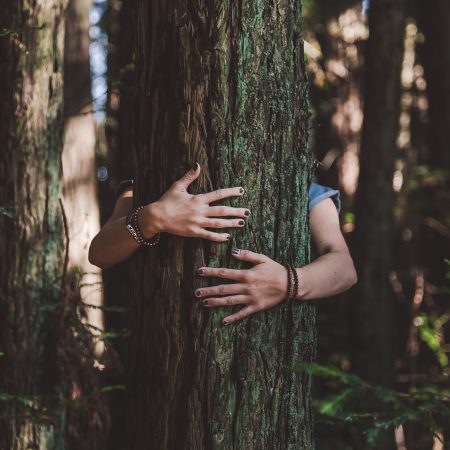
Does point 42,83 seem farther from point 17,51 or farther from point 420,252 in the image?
point 420,252

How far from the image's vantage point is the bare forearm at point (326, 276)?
103 inches

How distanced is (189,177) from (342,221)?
7.21 m

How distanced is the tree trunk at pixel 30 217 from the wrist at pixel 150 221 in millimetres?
2149

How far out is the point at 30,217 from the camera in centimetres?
452

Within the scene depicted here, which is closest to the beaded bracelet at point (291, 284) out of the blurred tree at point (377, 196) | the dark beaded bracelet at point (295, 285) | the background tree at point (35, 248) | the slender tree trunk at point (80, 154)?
the dark beaded bracelet at point (295, 285)

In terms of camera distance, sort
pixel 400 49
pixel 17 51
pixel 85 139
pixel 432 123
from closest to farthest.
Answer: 1. pixel 17 51
2. pixel 85 139
3. pixel 400 49
4. pixel 432 123

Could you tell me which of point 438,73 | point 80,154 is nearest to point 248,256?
point 80,154

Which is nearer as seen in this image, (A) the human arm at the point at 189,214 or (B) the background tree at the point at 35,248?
(A) the human arm at the point at 189,214

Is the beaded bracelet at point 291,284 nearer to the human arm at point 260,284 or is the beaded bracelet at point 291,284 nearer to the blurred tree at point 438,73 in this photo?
the human arm at point 260,284

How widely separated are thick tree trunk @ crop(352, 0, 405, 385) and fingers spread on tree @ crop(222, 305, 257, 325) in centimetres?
489

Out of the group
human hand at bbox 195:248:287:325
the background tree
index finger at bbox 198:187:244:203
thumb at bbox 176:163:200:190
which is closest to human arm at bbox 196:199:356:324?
human hand at bbox 195:248:287:325

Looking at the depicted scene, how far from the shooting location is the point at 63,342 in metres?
4.51

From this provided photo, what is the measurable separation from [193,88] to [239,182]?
40 cm

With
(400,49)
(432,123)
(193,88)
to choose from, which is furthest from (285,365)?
(432,123)
